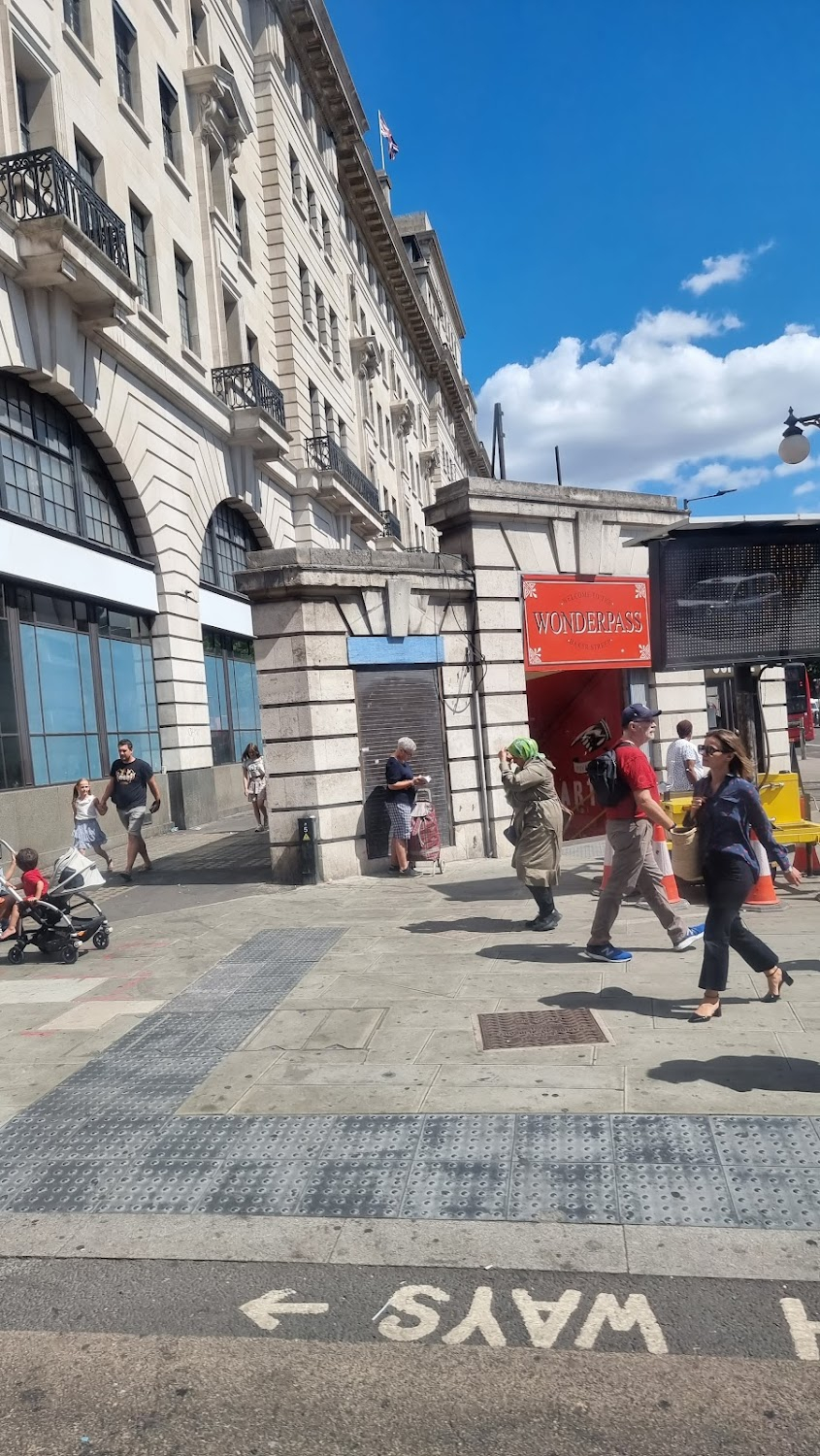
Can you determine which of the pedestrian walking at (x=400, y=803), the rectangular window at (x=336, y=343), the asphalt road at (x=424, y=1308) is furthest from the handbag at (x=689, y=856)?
the rectangular window at (x=336, y=343)

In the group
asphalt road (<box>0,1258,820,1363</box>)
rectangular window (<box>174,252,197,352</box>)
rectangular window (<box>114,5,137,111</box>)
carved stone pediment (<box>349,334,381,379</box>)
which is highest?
carved stone pediment (<box>349,334,381,379</box>)

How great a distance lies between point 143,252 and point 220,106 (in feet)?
21.0

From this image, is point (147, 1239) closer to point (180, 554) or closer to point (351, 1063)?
point (351, 1063)

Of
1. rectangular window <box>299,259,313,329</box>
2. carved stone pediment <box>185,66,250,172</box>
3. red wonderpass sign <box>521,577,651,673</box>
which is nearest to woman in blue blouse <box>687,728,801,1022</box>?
red wonderpass sign <box>521,577,651,673</box>

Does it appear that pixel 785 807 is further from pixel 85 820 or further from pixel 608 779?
pixel 85 820

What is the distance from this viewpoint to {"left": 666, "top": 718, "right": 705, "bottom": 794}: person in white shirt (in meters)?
10.6

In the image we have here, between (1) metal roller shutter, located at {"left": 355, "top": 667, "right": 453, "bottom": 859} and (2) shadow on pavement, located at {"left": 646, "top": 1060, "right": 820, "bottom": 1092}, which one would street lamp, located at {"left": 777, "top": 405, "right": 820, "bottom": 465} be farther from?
(2) shadow on pavement, located at {"left": 646, "top": 1060, "right": 820, "bottom": 1092}

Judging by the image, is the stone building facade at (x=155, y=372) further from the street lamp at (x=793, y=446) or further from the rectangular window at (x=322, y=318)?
the street lamp at (x=793, y=446)

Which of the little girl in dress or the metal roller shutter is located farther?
the little girl in dress

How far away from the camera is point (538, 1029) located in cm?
577

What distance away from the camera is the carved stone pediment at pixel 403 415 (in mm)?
47850

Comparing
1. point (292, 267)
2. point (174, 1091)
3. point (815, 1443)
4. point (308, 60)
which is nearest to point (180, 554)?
point (292, 267)

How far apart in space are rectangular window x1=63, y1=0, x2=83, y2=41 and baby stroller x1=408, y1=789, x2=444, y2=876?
14933 mm

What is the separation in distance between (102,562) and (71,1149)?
14204mm
